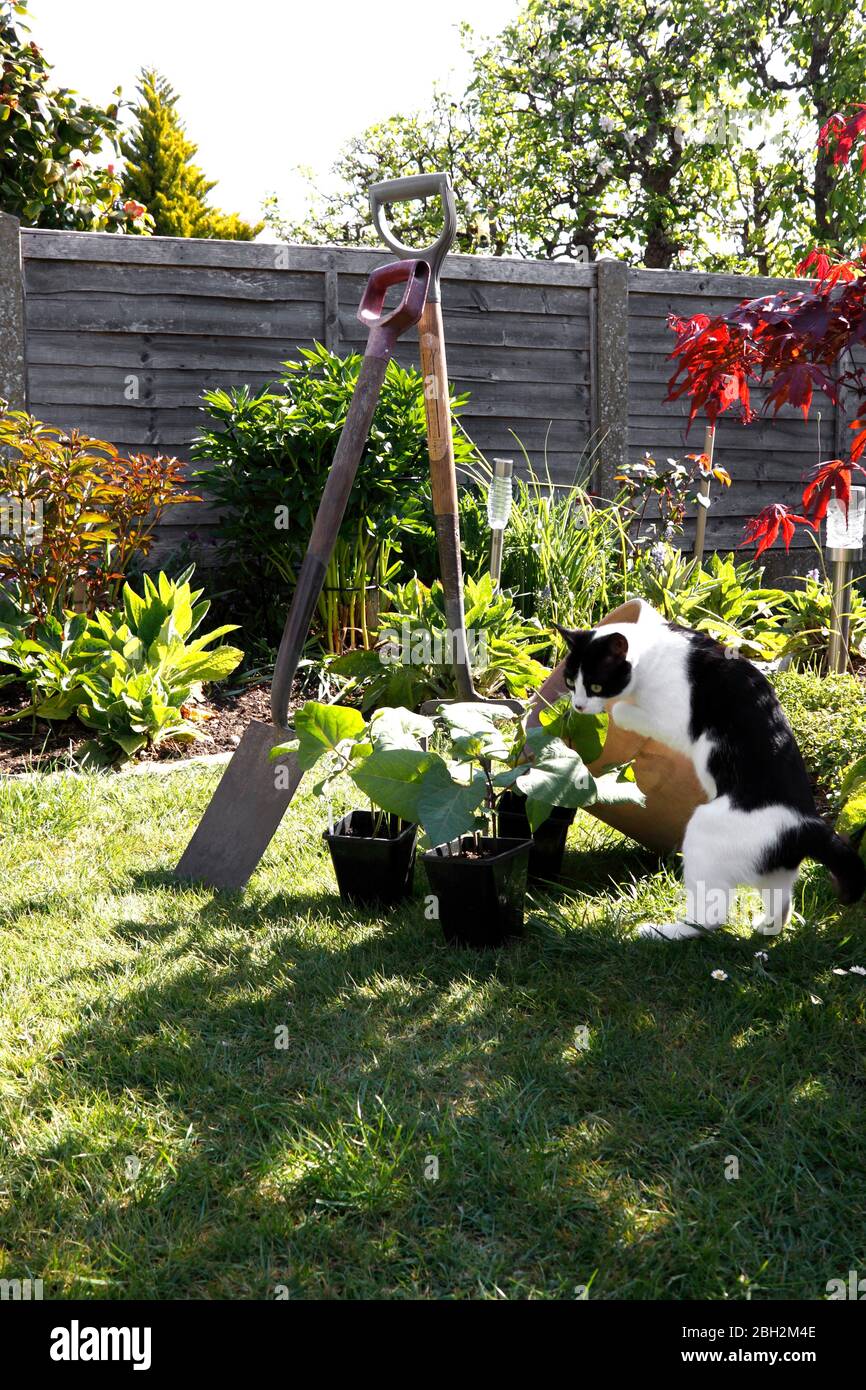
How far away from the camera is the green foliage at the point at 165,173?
14891 mm

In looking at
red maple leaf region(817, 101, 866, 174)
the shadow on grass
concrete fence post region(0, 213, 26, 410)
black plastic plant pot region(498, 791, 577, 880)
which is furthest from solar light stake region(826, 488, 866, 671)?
concrete fence post region(0, 213, 26, 410)

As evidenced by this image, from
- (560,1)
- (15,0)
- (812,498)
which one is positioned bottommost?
(812,498)

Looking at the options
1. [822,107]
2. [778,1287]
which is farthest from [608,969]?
[822,107]

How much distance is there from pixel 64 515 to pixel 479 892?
279cm

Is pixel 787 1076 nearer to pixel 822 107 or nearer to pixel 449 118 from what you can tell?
pixel 822 107

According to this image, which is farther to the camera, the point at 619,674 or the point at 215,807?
the point at 215,807

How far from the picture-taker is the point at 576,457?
6.52 m

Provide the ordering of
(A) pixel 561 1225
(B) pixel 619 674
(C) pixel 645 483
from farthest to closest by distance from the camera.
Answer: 1. (C) pixel 645 483
2. (B) pixel 619 674
3. (A) pixel 561 1225

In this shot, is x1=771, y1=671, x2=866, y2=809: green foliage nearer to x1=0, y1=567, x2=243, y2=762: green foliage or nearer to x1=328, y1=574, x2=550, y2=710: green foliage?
x1=328, y1=574, x2=550, y2=710: green foliage

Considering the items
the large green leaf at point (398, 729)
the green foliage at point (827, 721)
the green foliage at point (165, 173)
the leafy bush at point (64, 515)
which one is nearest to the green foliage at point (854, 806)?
the green foliage at point (827, 721)

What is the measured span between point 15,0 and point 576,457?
4300 millimetres

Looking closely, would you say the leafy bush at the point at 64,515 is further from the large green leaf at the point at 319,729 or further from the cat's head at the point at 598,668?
the cat's head at the point at 598,668

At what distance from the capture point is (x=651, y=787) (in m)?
2.62

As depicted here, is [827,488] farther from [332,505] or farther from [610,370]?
[610,370]
